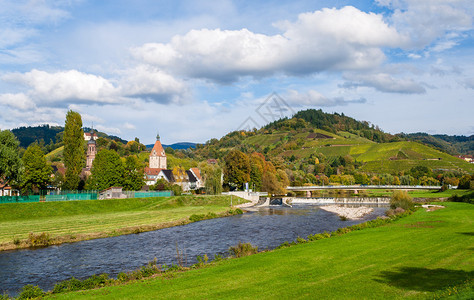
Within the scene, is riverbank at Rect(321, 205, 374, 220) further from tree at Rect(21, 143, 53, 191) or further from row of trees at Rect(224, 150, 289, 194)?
tree at Rect(21, 143, 53, 191)

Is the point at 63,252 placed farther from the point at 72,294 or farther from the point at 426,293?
the point at 426,293

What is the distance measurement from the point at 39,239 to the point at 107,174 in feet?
152

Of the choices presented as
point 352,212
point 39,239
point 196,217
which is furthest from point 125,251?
point 352,212

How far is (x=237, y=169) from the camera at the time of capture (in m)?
116

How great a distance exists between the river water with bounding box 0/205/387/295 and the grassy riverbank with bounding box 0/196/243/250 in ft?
7.30

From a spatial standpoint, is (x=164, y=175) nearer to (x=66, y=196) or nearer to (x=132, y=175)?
(x=132, y=175)

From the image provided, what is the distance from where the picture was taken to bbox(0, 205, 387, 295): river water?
94.1 ft

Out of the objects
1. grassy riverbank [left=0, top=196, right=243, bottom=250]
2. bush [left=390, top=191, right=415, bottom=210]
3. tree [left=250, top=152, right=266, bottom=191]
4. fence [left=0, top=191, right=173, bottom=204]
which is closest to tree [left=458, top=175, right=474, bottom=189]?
bush [left=390, top=191, right=415, bottom=210]

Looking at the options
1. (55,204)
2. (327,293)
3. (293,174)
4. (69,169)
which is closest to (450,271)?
(327,293)

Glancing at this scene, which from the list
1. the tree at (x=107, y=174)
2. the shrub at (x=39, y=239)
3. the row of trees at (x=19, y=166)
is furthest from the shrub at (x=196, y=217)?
the tree at (x=107, y=174)

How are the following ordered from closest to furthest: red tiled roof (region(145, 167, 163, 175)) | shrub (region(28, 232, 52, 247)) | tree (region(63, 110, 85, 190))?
shrub (region(28, 232, 52, 247))
tree (region(63, 110, 85, 190))
red tiled roof (region(145, 167, 163, 175))

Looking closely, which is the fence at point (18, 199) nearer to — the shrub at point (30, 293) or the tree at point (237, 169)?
the shrub at point (30, 293)

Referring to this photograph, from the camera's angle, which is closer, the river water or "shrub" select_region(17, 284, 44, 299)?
"shrub" select_region(17, 284, 44, 299)

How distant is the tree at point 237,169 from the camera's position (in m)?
116
